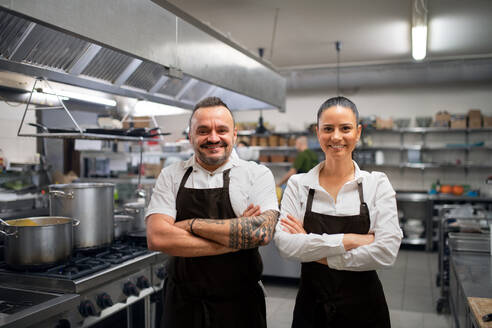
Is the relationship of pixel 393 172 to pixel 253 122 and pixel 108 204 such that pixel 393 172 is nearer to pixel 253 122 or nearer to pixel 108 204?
pixel 253 122

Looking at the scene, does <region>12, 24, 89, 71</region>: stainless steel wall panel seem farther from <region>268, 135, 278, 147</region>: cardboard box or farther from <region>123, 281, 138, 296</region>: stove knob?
<region>268, 135, 278, 147</region>: cardboard box

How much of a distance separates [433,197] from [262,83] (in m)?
4.65

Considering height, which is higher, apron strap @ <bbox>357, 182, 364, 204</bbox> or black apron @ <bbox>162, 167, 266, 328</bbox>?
apron strap @ <bbox>357, 182, 364, 204</bbox>

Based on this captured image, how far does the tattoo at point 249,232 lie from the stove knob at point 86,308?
0.82 meters

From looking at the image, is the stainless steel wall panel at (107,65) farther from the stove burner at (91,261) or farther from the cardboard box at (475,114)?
the cardboard box at (475,114)

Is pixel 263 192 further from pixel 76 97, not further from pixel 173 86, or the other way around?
pixel 173 86

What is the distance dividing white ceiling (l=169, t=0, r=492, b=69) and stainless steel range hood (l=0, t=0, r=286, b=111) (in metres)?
1.04

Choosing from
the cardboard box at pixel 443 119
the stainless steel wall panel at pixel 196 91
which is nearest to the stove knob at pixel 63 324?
the stainless steel wall panel at pixel 196 91

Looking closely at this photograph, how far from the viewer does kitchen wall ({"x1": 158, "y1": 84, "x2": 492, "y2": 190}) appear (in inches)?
296

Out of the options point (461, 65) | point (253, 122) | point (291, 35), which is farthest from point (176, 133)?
point (461, 65)

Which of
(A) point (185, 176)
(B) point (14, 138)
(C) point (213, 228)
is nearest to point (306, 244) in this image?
(C) point (213, 228)

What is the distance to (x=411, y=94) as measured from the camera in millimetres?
7918

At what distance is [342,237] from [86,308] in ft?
4.11

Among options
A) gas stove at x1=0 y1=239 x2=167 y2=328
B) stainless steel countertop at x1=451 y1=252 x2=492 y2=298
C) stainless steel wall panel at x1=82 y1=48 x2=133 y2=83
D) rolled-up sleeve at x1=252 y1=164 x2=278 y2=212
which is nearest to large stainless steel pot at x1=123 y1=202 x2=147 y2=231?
gas stove at x1=0 y1=239 x2=167 y2=328
